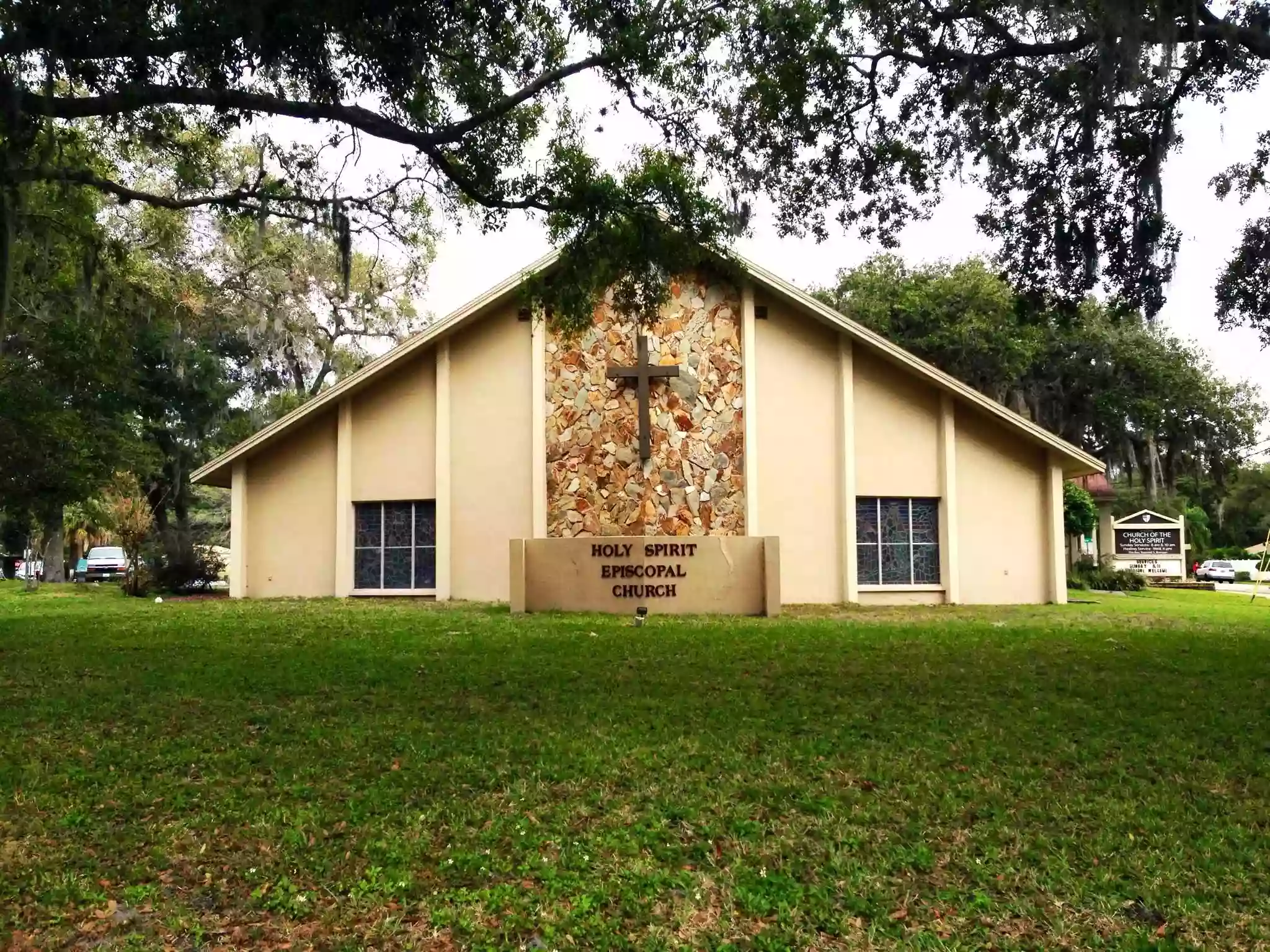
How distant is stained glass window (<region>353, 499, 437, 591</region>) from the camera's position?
18.5 m

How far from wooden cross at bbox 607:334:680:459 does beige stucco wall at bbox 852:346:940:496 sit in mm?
3514

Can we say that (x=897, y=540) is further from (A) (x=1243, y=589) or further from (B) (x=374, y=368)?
(A) (x=1243, y=589)

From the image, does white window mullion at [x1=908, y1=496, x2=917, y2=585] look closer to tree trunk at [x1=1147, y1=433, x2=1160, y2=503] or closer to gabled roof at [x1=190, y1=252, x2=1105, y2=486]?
gabled roof at [x1=190, y1=252, x2=1105, y2=486]

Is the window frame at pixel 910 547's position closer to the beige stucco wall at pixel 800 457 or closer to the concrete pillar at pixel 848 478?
the concrete pillar at pixel 848 478

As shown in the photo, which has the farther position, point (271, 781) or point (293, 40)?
point (293, 40)

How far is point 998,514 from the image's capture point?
1855 centimetres

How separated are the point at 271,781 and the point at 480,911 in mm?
2062

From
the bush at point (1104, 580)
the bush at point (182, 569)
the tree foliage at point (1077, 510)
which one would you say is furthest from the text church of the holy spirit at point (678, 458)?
the tree foliage at point (1077, 510)

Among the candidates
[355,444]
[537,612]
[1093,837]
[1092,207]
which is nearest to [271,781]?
[1093,837]

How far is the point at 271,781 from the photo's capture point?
5.88m

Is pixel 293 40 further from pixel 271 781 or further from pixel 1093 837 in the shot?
pixel 1093 837

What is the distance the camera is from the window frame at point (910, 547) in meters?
18.2

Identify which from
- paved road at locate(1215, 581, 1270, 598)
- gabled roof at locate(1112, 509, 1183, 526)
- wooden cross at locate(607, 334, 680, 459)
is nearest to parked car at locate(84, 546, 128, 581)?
wooden cross at locate(607, 334, 680, 459)

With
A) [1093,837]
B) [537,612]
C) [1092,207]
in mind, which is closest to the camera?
[1093,837]
